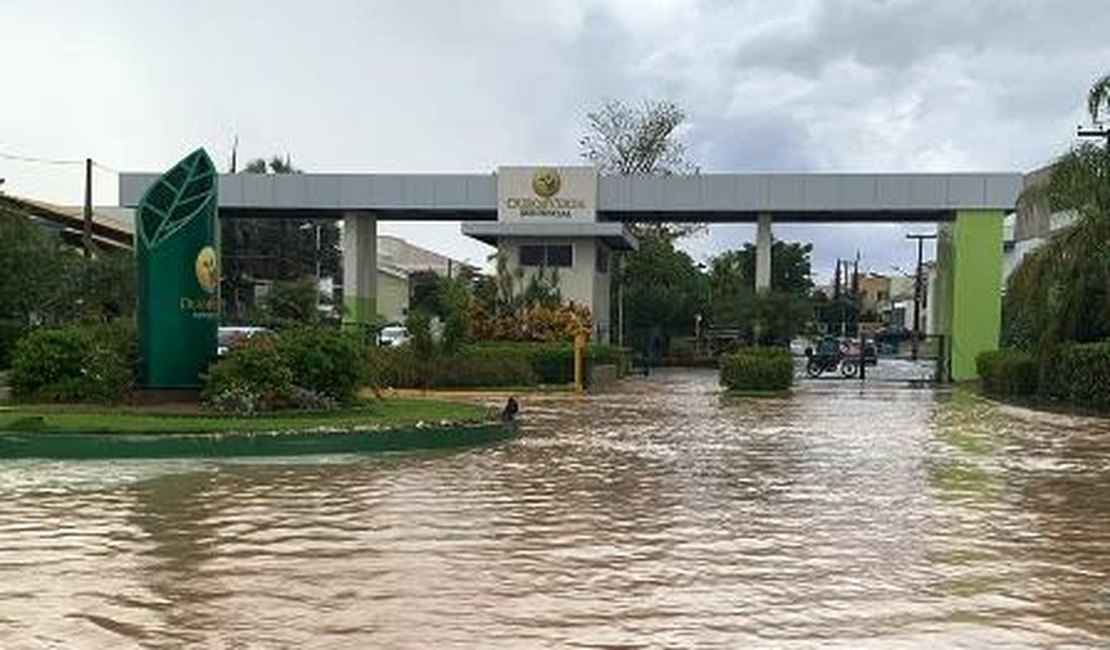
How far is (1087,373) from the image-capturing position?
28297mm

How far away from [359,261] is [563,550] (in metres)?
37.3

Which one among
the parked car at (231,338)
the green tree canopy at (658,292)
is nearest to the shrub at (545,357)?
the parked car at (231,338)

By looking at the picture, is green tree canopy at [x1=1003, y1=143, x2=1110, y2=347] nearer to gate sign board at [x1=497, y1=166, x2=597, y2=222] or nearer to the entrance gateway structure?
the entrance gateway structure

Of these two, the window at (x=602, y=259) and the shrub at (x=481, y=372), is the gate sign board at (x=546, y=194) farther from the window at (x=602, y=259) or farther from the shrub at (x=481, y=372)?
the shrub at (x=481, y=372)

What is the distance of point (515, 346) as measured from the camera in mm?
35438

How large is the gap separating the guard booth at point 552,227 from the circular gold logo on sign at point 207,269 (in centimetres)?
2355

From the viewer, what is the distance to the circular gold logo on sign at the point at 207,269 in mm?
19297

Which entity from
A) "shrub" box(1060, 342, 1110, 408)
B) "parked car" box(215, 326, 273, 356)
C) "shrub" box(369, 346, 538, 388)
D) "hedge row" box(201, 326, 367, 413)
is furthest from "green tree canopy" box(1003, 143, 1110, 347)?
"parked car" box(215, 326, 273, 356)

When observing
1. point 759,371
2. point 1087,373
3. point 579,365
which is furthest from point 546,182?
point 1087,373

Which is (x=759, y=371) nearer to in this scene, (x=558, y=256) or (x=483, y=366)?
(x=483, y=366)

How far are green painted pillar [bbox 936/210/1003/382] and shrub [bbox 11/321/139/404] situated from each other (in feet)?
97.4

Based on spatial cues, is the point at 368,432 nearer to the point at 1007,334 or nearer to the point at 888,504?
the point at 888,504

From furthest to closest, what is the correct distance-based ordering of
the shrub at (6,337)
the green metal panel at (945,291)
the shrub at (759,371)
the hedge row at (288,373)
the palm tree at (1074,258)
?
the green metal panel at (945,291)
the shrub at (6,337)
the shrub at (759,371)
the palm tree at (1074,258)
the hedge row at (288,373)

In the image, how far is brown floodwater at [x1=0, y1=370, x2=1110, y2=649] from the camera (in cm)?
721
